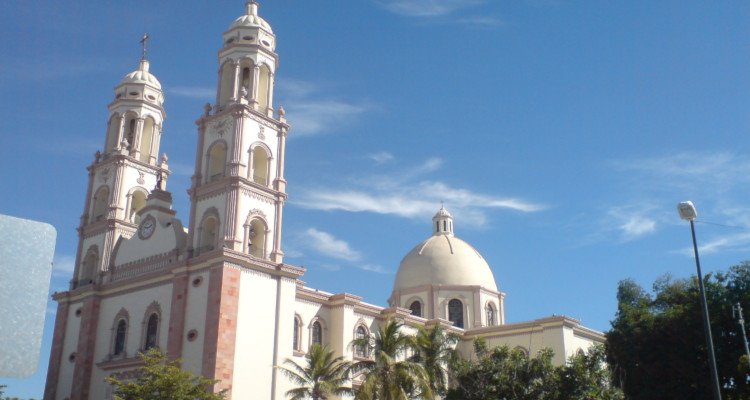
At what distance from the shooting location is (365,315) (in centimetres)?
3894

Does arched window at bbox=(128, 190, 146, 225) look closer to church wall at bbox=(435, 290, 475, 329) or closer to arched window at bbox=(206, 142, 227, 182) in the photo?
arched window at bbox=(206, 142, 227, 182)

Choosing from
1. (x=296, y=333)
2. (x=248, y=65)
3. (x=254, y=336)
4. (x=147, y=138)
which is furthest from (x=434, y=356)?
(x=147, y=138)

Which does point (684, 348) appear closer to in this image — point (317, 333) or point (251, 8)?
point (317, 333)

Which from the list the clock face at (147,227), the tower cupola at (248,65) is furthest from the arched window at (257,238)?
the tower cupola at (248,65)

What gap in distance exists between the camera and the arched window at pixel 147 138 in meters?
42.2

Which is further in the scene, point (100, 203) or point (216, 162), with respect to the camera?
point (100, 203)

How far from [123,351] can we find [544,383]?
20.1m

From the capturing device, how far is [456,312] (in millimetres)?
48594

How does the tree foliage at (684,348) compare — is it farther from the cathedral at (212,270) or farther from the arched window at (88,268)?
the arched window at (88,268)

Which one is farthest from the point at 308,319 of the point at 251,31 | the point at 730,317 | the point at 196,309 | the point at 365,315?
the point at 730,317

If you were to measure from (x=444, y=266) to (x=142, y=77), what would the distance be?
23.9m

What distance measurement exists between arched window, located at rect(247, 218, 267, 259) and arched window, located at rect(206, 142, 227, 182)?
3.06 m

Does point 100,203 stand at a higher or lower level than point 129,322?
higher

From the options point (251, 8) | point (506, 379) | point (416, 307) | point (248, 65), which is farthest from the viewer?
point (416, 307)
